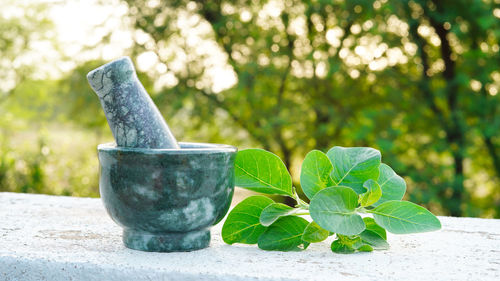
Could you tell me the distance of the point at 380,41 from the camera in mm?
4125

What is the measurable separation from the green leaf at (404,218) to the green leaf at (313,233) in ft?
0.37

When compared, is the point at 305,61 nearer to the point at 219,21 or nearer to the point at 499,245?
the point at 219,21

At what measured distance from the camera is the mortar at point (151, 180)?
3.07 ft

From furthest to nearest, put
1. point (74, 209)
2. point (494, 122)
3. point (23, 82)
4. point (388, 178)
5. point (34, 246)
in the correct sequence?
point (23, 82)
point (494, 122)
point (74, 209)
point (388, 178)
point (34, 246)

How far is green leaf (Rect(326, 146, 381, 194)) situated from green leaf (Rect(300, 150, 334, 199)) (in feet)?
0.07

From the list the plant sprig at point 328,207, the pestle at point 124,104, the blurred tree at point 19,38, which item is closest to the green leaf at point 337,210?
the plant sprig at point 328,207

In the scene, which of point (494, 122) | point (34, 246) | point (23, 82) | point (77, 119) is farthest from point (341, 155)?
point (23, 82)

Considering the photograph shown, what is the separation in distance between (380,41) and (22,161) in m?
3.85

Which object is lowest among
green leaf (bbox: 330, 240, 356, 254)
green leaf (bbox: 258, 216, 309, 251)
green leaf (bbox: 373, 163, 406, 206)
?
green leaf (bbox: 330, 240, 356, 254)

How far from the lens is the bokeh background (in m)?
3.92

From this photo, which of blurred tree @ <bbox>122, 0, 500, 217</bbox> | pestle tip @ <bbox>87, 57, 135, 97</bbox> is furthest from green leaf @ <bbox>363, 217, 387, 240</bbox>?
blurred tree @ <bbox>122, 0, 500, 217</bbox>

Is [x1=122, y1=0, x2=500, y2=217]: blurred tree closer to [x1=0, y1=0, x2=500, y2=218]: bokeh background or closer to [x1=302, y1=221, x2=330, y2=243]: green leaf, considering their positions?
[x1=0, y1=0, x2=500, y2=218]: bokeh background

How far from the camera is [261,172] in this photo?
106 centimetres

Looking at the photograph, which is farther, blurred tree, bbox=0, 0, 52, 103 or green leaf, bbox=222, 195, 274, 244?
blurred tree, bbox=0, 0, 52, 103
